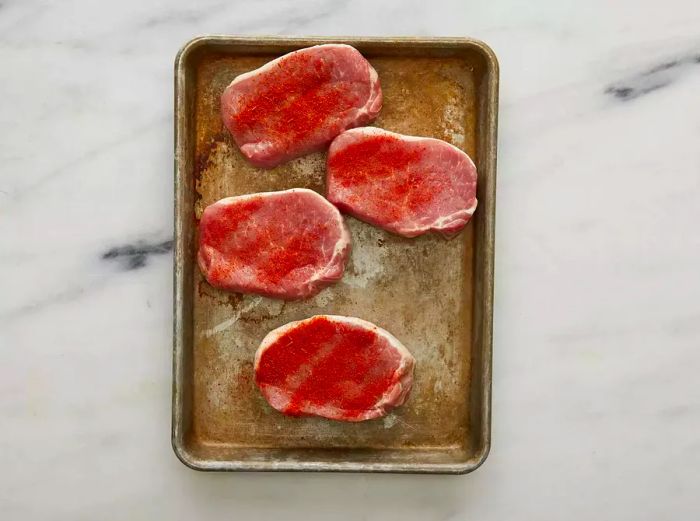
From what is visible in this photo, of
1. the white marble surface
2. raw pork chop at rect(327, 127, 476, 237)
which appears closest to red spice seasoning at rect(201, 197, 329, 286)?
raw pork chop at rect(327, 127, 476, 237)

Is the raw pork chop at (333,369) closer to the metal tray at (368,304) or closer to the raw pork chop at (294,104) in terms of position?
the metal tray at (368,304)

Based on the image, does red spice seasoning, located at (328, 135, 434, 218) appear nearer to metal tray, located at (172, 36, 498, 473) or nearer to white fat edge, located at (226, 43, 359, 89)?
metal tray, located at (172, 36, 498, 473)

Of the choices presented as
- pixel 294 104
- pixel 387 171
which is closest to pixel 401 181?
pixel 387 171

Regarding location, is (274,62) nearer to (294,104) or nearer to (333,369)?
(294,104)

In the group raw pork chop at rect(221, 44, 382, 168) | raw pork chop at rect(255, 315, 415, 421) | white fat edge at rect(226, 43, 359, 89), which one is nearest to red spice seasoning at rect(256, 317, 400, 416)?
raw pork chop at rect(255, 315, 415, 421)

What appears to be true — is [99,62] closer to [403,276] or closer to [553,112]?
[403,276]

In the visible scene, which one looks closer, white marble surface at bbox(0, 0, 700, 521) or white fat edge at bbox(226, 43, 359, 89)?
white fat edge at bbox(226, 43, 359, 89)

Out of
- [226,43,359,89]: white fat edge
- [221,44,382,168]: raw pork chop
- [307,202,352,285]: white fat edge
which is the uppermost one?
[226,43,359,89]: white fat edge

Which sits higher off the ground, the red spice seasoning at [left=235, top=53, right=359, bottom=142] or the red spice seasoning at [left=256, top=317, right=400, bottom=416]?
the red spice seasoning at [left=235, top=53, right=359, bottom=142]
